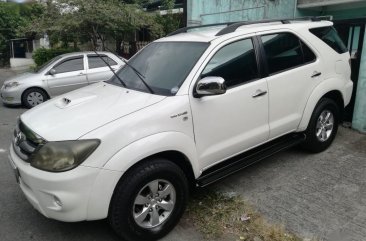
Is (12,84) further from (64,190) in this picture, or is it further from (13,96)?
(64,190)

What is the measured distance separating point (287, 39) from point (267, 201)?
2.06 meters

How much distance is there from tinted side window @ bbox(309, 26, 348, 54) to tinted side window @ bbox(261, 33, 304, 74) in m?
0.48

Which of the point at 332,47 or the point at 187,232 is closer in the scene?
the point at 187,232

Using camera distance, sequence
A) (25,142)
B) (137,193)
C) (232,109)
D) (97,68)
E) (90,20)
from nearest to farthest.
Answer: (137,193) < (25,142) < (232,109) < (97,68) < (90,20)

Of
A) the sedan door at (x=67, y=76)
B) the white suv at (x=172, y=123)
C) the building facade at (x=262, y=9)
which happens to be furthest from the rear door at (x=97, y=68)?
the white suv at (x=172, y=123)

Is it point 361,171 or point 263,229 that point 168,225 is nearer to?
point 263,229

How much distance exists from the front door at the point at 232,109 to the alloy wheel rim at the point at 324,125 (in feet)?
4.01

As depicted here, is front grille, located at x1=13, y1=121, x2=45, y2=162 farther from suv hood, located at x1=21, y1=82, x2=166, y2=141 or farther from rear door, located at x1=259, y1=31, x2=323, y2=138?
rear door, located at x1=259, y1=31, x2=323, y2=138

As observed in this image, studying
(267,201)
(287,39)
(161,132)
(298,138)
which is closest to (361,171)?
(298,138)

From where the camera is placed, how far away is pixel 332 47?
5082mm

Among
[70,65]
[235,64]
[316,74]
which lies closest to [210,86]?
[235,64]

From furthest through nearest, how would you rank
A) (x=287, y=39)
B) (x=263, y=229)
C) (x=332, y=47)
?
(x=332, y=47), (x=287, y=39), (x=263, y=229)

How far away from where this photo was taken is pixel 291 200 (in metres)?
4.00

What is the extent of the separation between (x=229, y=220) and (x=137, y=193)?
112cm
